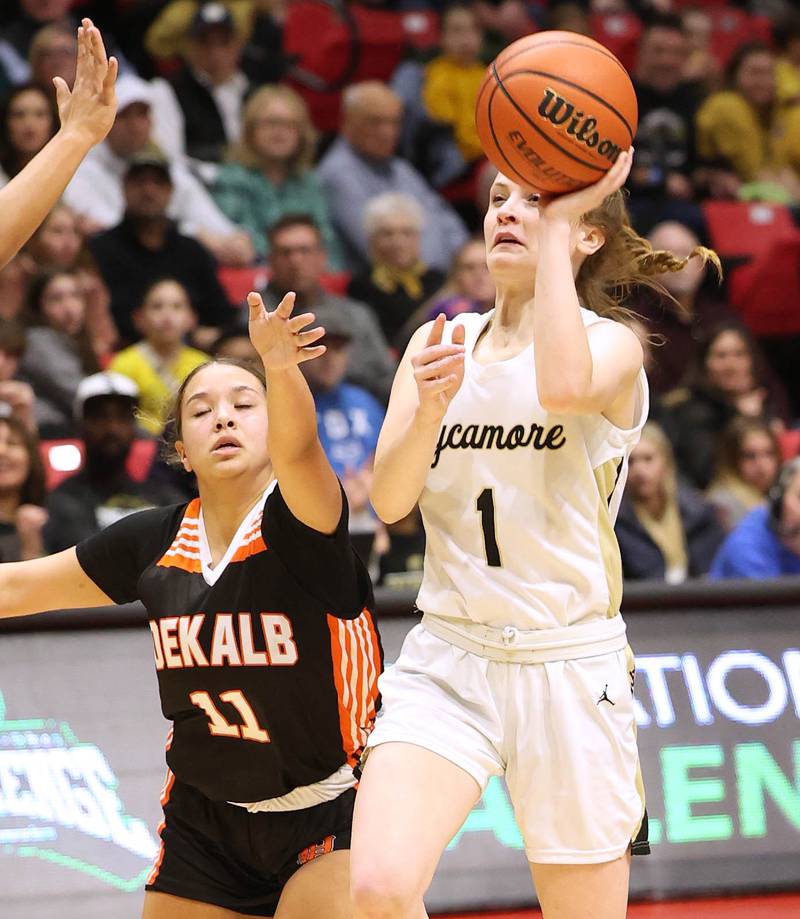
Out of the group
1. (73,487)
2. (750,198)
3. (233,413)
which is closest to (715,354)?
(750,198)

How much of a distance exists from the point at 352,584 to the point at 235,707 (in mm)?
390

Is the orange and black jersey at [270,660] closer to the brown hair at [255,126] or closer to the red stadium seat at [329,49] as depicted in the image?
the brown hair at [255,126]

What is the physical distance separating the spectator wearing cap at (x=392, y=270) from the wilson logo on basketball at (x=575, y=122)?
532cm

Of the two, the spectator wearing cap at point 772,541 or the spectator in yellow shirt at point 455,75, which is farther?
the spectator in yellow shirt at point 455,75

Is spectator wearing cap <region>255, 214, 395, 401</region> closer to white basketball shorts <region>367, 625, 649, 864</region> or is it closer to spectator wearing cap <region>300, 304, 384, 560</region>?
spectator wearing cap <region>300, 304, 384, 560</region>

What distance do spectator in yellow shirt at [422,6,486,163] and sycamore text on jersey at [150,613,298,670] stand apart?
7.24 m

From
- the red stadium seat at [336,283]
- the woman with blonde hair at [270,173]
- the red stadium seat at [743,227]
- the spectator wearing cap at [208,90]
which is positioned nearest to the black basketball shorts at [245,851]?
the red stadium seat at [336,283]

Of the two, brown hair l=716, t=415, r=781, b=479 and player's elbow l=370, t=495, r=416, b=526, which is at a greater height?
player's elbow l=370, t=495, r=416, b=526

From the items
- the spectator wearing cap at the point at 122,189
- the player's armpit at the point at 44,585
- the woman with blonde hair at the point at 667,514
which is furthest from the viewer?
the spectator wearing cap at the point at 122,189

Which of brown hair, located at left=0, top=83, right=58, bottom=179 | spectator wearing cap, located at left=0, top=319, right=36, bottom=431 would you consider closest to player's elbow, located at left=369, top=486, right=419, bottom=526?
spectator wearing cap, located at left=0, top=319, right=36, bottom=431

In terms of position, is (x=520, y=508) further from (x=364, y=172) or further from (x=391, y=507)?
(x=364, y=172)

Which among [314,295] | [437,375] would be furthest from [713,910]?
[314,295]

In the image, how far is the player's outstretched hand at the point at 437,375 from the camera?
305cm

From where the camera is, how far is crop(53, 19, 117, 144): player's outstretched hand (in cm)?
356
